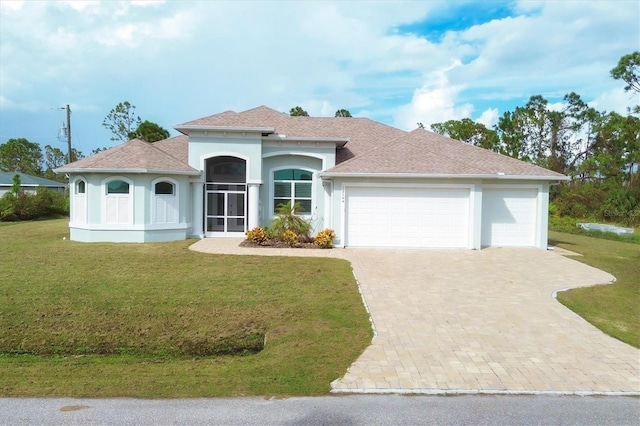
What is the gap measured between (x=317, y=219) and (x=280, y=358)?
12.7 m

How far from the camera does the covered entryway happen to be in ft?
63.1

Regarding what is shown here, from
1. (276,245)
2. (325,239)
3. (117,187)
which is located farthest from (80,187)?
(325,239)

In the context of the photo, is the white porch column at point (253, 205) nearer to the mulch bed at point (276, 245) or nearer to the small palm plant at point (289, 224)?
the small palm plant at point (289, 224)

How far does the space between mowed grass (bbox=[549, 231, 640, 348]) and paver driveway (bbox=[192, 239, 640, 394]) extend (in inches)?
12.3

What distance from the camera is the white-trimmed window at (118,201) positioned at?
56.7 ft

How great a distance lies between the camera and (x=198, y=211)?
19000 mm

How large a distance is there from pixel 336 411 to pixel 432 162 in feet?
44.3

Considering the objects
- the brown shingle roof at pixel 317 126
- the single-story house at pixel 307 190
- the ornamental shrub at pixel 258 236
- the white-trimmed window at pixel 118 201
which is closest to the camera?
the ornamental shrub at pixel 258 236

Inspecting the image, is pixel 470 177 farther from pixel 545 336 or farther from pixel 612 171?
pixel 612 171

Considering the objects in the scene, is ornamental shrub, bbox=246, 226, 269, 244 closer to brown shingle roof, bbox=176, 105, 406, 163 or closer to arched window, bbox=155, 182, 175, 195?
arched window, bbox=155, 182, 175, 195

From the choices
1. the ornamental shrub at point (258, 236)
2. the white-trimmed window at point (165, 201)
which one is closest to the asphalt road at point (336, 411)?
the ornamental shrub at point (258, 236)

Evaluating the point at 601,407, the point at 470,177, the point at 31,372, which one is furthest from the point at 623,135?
the point at 31,372

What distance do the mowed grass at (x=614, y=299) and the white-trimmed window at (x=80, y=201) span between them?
16.5 meters

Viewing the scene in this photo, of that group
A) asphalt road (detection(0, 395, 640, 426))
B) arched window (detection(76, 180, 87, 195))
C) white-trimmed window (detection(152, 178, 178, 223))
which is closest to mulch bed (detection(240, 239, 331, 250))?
white-trimmed window (detection(152, 178, 178, 223))
